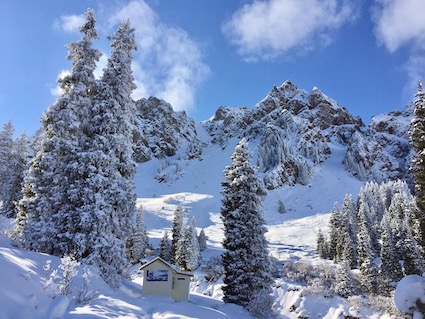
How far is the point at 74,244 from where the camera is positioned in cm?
1670

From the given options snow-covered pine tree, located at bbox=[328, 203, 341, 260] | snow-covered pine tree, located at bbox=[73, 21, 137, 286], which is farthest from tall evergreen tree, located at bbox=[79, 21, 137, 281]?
snow-covered pine tree, located at bbox=[328, 203, 341, 260]

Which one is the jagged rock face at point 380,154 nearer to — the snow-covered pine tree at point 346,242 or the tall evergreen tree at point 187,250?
the snow-covered pine tree at point 346,242

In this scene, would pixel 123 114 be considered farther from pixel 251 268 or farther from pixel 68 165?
pixel 251 268

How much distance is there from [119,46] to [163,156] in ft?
507

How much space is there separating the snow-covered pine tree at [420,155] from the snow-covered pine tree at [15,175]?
3596cm

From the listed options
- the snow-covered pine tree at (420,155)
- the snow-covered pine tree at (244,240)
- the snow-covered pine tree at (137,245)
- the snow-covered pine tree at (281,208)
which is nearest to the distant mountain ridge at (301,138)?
the snow-covered pine tree at (281,208)

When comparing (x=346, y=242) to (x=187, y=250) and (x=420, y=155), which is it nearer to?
(x=187, y=250)

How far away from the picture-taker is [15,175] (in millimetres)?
39406

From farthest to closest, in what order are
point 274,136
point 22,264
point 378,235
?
point 274,136, point 378,235, point 22,264

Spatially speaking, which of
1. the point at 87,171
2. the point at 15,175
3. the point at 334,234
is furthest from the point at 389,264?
the point at 15,175

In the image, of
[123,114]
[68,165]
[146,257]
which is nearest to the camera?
[68,165]

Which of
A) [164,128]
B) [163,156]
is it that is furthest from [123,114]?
[164,128]

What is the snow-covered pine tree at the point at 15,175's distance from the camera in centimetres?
3806

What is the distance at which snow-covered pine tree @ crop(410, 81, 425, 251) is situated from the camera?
17406mm
